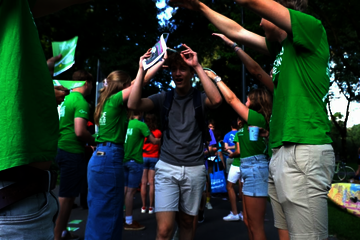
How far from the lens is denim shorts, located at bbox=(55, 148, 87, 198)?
4.89m

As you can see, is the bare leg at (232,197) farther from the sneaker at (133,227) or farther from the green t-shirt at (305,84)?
the green t-shirt at (305,84)

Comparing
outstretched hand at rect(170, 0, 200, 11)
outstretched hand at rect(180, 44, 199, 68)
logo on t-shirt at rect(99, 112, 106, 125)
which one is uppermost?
outstretched hand at rect(170, 0, 200, 11)

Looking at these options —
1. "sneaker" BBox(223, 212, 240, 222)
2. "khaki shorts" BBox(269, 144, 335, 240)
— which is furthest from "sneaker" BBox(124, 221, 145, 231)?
"khaki shorts" BBox(269, 144, 335, 240)

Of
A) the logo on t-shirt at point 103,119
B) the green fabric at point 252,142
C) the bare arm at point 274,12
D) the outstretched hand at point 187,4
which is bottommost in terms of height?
the green fabric at point 252,142

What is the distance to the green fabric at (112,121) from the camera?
409cm

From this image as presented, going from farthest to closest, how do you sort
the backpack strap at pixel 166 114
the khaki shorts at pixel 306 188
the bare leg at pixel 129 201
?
the bare leg at pixel 129 201
the backpack strap at pixel 166 114
the khaki shorts at pixel 306 188

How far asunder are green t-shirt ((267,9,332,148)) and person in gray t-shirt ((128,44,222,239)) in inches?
50.2

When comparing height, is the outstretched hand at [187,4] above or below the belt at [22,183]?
above

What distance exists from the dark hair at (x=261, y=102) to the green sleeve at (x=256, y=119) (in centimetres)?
13

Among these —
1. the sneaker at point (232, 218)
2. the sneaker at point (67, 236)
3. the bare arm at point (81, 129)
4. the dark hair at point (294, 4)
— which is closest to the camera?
the dark hair at point (294, 4)

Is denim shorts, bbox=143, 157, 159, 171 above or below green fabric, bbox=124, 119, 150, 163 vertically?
below

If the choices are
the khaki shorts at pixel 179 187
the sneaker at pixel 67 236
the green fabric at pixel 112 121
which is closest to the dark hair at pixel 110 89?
the green fabric at pixel 112 121

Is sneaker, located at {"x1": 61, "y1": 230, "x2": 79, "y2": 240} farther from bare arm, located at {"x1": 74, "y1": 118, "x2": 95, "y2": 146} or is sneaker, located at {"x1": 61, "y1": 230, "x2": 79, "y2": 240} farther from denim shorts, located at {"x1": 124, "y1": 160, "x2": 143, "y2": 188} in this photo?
bare arm, located at {"x1": 74, "y1": 118, "x2": 95, "y2": 146}

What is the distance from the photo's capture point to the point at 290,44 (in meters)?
2.36
